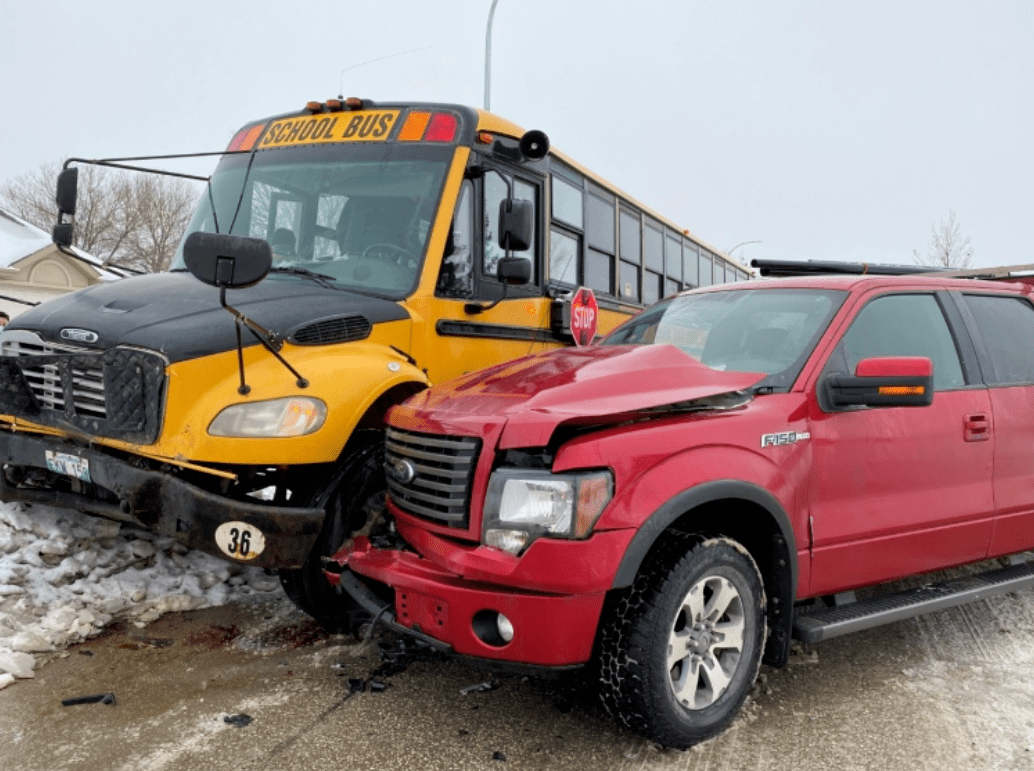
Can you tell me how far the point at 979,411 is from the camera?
409cm

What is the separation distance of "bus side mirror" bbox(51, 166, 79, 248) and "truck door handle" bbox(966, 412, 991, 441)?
17.7ft

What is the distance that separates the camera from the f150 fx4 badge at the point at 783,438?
333 centimetres

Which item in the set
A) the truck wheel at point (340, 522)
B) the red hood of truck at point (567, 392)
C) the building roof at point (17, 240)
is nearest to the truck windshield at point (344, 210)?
the truck wheel at point (340, 522)

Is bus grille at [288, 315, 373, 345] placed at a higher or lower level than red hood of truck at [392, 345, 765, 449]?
higher

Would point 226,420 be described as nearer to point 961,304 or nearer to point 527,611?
point 527,611

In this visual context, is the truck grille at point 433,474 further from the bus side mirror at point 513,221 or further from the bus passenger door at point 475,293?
the bus side mirror at point 513,221

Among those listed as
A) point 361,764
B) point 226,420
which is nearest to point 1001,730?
point 361,764

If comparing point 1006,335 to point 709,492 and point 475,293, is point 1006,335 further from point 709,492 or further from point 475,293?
point 475,293

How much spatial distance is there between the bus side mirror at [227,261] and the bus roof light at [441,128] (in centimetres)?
194

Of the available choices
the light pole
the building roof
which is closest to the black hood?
the light pole

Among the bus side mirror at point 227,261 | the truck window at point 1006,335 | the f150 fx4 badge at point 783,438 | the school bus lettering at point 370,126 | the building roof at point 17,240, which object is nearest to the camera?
the f150 fx4 badge at point 783,438

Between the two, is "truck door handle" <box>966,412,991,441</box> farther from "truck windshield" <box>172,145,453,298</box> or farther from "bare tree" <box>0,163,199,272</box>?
"bare tree" <box>0,163,199,272</box>

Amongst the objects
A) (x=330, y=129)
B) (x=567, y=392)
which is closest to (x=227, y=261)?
(x=567, y=392)

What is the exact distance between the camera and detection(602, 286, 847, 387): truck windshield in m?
3.75
